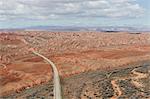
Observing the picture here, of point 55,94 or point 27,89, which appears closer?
point 55,94

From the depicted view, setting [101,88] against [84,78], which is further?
[84,78]

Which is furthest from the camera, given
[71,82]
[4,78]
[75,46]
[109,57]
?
[75,46]

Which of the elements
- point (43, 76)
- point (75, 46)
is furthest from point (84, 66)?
point (75, 46)

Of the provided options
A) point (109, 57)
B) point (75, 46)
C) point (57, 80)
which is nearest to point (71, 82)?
point (57, 80)

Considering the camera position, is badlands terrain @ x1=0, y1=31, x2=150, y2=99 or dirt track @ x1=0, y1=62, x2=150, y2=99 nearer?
dirt track @ x1=0, y1=62, x2=150, y2=99

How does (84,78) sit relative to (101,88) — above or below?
below

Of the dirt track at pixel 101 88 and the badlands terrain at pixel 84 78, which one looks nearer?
the dirt track at pixel 101 88

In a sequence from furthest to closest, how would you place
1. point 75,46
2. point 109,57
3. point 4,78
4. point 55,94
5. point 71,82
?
point 75,46
point 109,57
point 4,78
point 71,82
point 55,94

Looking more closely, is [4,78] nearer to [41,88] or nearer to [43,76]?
[43,76]

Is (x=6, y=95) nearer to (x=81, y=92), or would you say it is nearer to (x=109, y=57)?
(x=81, y=92)
